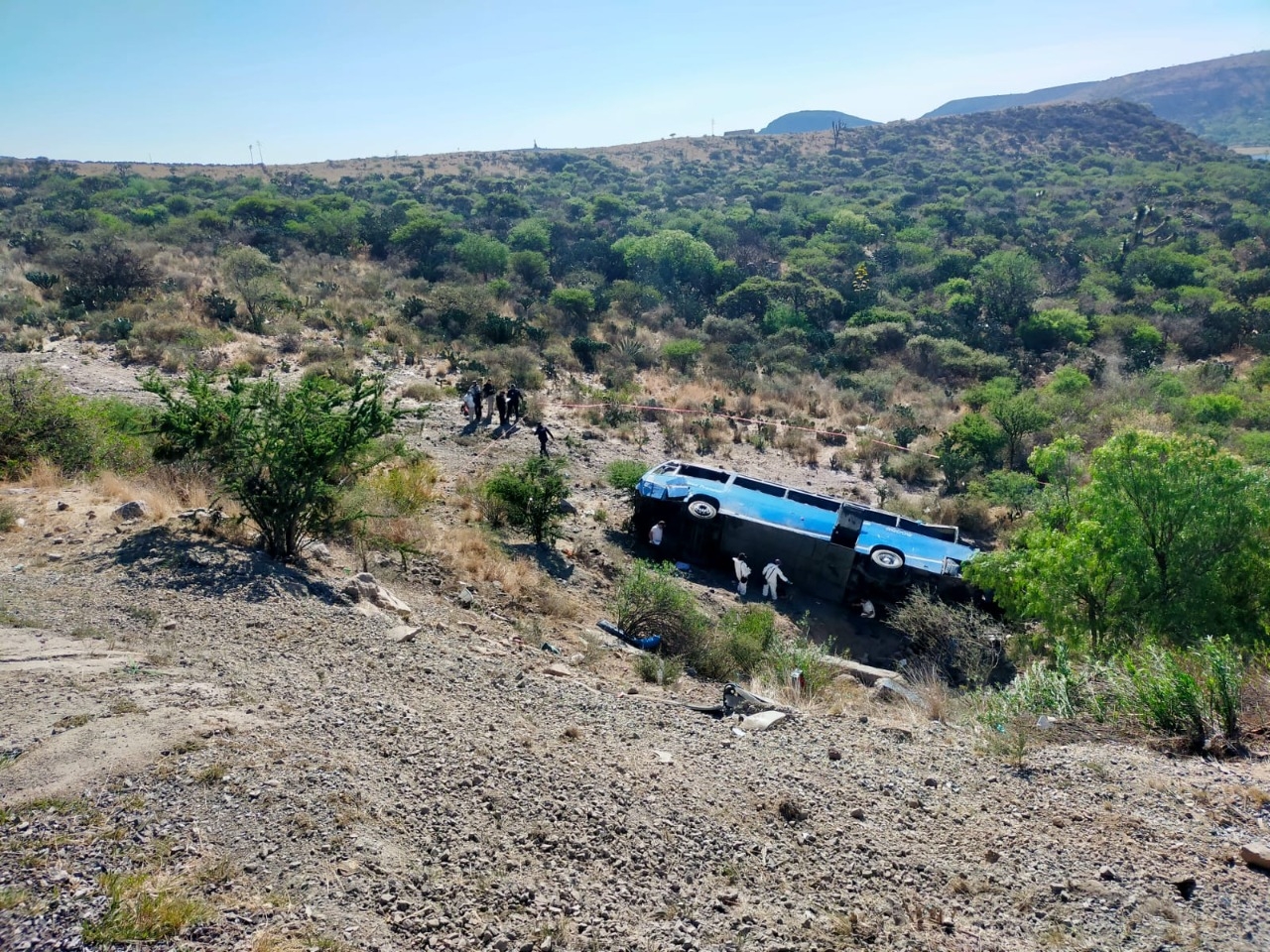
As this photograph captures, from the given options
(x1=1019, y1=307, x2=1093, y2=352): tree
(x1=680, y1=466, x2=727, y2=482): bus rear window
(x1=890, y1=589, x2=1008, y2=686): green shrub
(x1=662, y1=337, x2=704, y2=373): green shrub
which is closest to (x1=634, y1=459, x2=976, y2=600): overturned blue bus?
(x1=680, y1=466, x2=727, y2=482): bus rear window

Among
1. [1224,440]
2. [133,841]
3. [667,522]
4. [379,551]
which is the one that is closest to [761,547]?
[667,522]

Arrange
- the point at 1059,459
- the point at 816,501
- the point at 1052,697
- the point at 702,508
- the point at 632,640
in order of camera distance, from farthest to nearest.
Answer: the point at 816,501 → the point at 702,508 → the point at 1059,459 → the point at 632,640 → the point at 1052,697

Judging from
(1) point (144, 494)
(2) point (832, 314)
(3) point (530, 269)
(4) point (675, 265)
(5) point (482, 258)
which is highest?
(5) point (482, 258)

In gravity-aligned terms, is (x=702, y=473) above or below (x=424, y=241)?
below

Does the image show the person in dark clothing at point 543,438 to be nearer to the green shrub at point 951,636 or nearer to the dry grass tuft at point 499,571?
the dry grass tuft at point 499,571

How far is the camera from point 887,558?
41.4ft

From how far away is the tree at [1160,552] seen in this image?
8969mm

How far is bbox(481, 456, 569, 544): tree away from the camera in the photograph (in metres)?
12.4

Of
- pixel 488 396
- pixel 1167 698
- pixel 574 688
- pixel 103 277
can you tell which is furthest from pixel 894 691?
pixel 103 277

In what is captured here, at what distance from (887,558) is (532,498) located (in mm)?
→ 5980

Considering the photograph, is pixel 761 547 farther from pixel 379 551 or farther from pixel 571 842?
pixel 571 842

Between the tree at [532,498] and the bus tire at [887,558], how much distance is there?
531 cm

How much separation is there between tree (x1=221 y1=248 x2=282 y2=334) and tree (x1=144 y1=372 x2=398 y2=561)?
15.8 metres

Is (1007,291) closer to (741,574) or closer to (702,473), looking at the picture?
(702,473)
